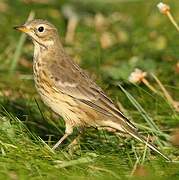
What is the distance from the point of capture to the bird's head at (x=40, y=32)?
23.4ft

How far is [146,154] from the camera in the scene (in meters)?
6.37

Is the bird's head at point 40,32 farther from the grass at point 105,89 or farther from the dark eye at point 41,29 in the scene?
the grass at point 105,89

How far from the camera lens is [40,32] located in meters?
7.18

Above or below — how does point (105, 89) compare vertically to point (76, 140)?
above

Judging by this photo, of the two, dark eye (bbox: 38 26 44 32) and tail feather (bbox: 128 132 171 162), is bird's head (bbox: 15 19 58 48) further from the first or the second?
tail feather (bbox: 128 132 171 162)

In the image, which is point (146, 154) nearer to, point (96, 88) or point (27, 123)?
point (96, 88)

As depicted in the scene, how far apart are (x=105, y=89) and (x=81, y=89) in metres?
1.54

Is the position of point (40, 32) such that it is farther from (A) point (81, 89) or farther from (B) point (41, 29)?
(A) point (81, 89)

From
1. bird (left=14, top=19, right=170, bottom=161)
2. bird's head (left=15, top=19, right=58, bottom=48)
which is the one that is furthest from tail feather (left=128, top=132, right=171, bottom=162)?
bird's head (left=15, top=19, right=58, bottom=48)

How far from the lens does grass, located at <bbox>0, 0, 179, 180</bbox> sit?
593cm

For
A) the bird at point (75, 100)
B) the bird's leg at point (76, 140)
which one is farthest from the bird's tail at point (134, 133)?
the bird's leg at point (76, 140)

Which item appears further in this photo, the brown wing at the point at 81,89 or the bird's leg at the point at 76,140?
the brown wing at the point at 81,89

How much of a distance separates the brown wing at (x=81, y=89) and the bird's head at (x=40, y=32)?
0.39m

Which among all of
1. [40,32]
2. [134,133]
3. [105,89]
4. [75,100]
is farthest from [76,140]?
[105,89]
